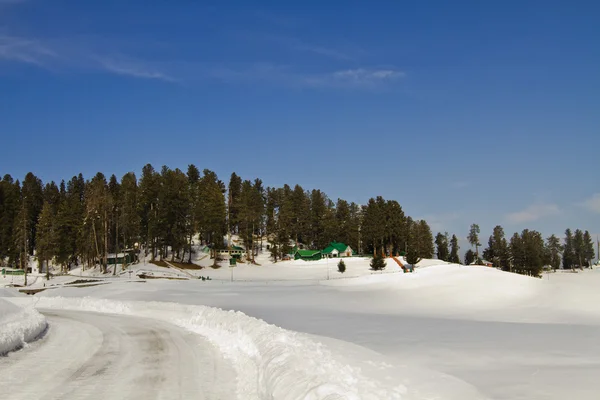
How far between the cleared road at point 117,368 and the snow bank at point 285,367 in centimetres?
59

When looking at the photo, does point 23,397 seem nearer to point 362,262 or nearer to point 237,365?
point 237,365

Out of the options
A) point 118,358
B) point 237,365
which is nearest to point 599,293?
point 237,365

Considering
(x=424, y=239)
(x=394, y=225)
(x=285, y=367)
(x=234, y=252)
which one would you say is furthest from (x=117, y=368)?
(x=424, y=239)

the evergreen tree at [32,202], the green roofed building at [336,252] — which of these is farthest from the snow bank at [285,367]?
the evergreen tree at [32,202]

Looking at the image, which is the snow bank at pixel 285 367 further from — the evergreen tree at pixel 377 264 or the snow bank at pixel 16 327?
the evergreen tree at pixel 377 264

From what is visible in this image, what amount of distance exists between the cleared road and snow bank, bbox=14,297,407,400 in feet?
1.95

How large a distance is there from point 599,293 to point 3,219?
349ft

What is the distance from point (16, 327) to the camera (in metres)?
17.2

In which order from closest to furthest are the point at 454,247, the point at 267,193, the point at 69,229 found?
the point at 69,229 → the point at 267,193 → the point at 454,247

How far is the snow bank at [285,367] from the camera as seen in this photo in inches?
288

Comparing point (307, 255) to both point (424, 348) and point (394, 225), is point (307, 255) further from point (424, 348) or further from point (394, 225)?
point (424, 348)

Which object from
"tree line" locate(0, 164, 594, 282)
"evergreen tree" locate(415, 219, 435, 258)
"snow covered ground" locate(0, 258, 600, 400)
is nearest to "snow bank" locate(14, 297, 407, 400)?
"snow covered ground" locate(0, 258, 600, 400)

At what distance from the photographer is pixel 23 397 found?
932 centimetres

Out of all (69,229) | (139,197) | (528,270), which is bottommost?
(528,270)
